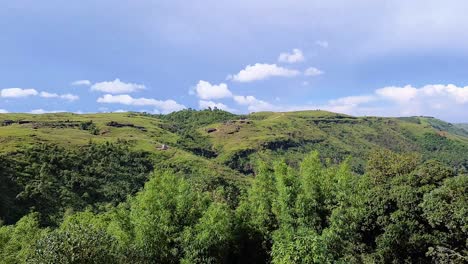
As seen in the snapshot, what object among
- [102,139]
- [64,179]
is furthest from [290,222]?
[102,139]

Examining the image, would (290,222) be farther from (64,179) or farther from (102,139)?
(102,139)

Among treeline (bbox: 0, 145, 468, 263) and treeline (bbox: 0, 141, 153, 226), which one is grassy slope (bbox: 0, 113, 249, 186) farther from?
treeline (bbox: 0, 145, 468, 263)

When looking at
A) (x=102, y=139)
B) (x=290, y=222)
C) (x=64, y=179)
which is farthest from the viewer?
(x=102, y=139)

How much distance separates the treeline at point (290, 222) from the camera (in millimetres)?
28656

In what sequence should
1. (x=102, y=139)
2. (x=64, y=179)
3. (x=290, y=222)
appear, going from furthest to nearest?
(x=102, y=139) → (x=64, y=179) → (x=290, y=222)

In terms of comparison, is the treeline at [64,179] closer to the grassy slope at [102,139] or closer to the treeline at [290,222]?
the grassy slope at [102,139]

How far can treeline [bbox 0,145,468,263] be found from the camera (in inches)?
1128

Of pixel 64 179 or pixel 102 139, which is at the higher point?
pixel 102 139

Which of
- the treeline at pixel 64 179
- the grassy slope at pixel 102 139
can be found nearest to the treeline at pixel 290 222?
the treeline at pixel 64 179

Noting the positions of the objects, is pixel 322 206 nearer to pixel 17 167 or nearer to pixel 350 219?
pixel 350 219

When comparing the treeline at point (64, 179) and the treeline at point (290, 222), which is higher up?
the treeline at point (290, 222)

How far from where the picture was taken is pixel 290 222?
32281 mm

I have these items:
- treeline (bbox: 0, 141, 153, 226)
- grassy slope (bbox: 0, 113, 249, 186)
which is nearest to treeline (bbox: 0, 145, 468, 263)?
treeline (bbox: 0, 141, 153, 226)

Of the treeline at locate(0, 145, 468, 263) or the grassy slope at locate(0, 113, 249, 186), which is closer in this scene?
the treeline at locate(0, 145, 468, 263)
